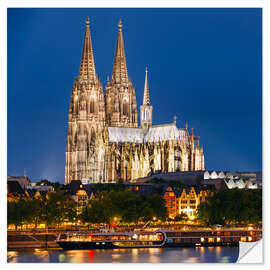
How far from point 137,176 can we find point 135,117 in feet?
57.3

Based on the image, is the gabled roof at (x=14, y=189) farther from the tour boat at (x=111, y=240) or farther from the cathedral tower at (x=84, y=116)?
the cathedral tower at (x=84, y=116)

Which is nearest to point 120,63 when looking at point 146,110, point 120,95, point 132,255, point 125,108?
point 120,95

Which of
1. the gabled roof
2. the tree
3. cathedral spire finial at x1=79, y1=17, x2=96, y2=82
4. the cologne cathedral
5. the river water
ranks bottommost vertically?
the river water

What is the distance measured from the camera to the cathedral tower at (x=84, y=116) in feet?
349

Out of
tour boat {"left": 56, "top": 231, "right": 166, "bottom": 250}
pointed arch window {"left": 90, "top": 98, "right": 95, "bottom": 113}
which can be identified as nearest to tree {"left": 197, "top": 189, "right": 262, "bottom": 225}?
tour boat {"left": 56, "top": 231, "right": 166, "bottom": 250}

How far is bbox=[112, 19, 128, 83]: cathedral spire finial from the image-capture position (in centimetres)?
11119

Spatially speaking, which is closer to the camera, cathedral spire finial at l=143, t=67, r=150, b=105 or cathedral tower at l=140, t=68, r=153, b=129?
cathedral tower at l=140, t=68, r=153, b=129

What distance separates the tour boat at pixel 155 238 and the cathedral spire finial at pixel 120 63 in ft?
191

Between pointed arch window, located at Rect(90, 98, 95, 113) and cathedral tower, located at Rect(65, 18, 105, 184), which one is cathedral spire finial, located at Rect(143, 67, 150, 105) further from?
pointed arch window, located at Rect(90, 98, 95, 113)

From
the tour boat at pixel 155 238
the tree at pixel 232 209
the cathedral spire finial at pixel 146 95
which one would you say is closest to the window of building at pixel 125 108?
the cathedral spire finial at pixel 146 95

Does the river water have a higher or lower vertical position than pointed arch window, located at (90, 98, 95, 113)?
lower

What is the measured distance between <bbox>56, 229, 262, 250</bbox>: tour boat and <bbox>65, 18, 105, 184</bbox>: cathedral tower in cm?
5005

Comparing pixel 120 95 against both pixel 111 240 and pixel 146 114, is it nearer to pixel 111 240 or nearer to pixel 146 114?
pixel 146 114

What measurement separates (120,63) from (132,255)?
66.6m
